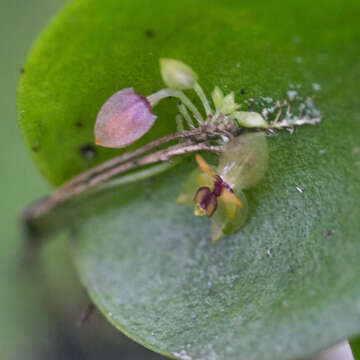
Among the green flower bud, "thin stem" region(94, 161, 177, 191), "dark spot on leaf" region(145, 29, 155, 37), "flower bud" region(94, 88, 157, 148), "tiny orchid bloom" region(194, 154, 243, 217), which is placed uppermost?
"dark spot on leaf" region(145, 29, 155, 37)

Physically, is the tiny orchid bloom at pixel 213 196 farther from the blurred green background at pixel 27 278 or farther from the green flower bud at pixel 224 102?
the blurred green background at pixel 27 278

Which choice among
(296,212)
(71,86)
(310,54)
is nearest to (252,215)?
(296,212)

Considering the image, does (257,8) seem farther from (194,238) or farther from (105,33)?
(194,238)

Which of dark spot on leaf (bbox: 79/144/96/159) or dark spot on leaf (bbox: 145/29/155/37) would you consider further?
dark spot on leaf (bbox: 79/144/96/159)

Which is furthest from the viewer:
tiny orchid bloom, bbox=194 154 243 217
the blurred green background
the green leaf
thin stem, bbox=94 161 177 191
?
the blurred green background

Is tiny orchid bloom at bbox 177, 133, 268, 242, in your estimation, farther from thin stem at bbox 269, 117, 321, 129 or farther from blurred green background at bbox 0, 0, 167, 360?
blurred green background at bbox 0, 0, 167, 360

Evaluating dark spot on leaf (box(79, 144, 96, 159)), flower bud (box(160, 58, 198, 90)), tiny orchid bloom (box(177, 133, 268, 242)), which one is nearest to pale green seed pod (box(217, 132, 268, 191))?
tiny orchid bloom (box(177, 133, 268, 242))
